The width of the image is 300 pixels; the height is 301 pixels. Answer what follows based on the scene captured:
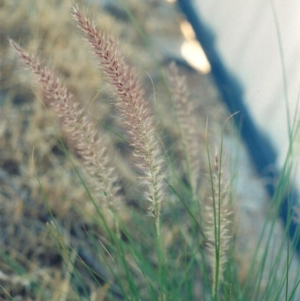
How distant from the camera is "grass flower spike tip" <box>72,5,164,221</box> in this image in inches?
29.1

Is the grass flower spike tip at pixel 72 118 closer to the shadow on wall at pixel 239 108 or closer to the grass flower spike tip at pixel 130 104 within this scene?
the grass flower spike tip at pixel 130 104

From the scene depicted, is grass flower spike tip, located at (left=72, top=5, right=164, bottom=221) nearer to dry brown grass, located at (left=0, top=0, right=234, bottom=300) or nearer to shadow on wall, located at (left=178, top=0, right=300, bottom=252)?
dry brown grass, located at (left=0, top=0, right=234, bottom=300)

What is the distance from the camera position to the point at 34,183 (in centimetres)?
162

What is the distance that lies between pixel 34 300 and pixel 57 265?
5.3 inches

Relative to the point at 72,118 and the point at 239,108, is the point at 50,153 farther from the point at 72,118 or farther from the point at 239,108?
the point at 72,118

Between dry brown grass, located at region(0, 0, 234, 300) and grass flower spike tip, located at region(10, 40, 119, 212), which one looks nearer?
grass flower spike tip, located at region(10, 40, 119, 212)

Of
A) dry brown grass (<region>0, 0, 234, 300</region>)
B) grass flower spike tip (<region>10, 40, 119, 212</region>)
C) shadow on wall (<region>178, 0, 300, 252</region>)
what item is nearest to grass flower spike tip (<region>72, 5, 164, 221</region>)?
grass flower spike tip (<region>10, 40, 119, 212</region>)

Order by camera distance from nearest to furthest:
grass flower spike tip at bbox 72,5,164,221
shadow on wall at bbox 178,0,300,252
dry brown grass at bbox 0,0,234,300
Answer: grass flower spike tip at bbox 72,5,164,221, dry brown grass at bbox 0,0,234,300, shadow on wall at bbox 178,0,300,252

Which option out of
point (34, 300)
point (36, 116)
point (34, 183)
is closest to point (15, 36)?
point (36, 116)

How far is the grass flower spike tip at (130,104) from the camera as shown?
74 cm

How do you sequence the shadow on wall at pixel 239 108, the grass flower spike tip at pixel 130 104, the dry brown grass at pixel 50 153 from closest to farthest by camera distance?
the grass flower spike tip at pixel 130 104 → the dry brown grass at pixel 50 153 → the shadow on wall at pixel 239 108

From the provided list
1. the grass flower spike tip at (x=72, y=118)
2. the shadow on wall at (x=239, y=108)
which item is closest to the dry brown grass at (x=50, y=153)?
the shadow on wall at (x=239, y=108)

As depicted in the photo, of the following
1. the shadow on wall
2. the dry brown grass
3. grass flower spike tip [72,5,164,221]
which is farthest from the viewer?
the shadow on wall


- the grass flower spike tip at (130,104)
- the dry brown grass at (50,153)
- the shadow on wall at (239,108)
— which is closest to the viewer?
the grass flower spike tip at (130,104)
